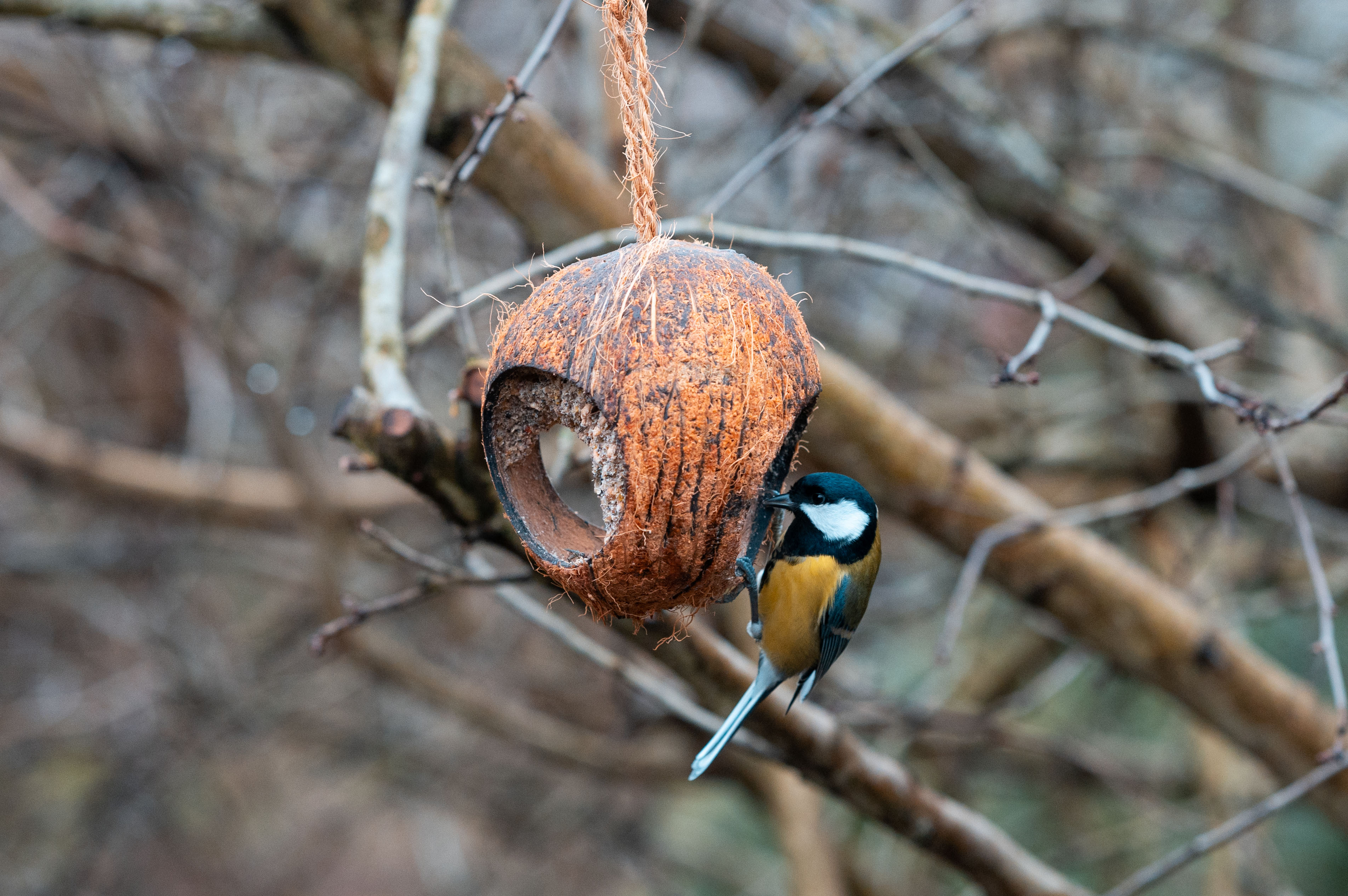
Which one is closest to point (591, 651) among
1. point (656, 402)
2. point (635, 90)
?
point (656, 402)

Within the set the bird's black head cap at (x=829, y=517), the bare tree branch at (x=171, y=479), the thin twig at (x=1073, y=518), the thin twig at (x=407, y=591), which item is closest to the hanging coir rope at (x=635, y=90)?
the bird's black head cap at (x=829, y=517)

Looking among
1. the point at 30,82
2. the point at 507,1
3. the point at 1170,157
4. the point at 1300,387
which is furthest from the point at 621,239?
the point at 507,1

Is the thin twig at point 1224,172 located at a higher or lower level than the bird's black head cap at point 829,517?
higher

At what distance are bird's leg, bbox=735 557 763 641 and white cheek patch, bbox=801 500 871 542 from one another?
0.13 m

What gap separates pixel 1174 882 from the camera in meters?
6.30

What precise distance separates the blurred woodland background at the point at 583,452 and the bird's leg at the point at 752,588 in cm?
14

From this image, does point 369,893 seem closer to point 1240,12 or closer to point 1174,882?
point 1174,882

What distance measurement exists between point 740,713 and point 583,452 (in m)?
0.55

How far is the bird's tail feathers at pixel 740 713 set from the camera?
1503 mm

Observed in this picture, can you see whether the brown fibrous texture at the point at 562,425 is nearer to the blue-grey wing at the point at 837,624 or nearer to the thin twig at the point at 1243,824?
the blue-grey wing at the point at 837,624

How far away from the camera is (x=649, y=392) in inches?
54.5

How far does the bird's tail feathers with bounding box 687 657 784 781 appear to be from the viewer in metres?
1.50

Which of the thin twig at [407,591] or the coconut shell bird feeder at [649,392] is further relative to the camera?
the thin twig at [407,591]

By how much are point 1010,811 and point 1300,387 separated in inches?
143
